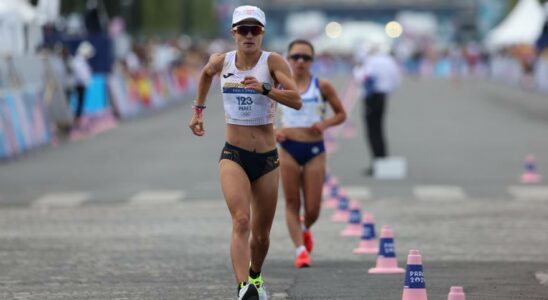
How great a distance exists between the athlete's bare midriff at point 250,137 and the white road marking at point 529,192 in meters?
10.4

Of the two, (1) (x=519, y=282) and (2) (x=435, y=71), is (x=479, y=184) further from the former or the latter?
(2) (x=435, y=71)

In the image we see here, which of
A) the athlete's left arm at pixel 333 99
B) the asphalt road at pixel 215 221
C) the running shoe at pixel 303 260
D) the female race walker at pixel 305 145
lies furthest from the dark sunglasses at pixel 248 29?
the athlete's left arm at pixel 333 99

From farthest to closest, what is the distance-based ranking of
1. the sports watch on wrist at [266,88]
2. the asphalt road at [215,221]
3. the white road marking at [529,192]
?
the white road marking at [529,192], the asphalt road at [215,221], the sports watch on wrist at [266,88]

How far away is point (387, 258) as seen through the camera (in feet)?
42.0

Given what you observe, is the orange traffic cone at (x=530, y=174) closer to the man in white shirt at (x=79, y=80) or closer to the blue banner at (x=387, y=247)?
the blue banner at (x=387, y=247)

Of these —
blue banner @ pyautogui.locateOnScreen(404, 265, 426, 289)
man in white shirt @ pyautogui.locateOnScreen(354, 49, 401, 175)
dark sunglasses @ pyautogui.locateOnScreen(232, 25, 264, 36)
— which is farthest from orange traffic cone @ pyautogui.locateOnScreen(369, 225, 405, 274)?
man in white shirt @ pyautogui.locateOnScreen(354, 49, 401, 175)

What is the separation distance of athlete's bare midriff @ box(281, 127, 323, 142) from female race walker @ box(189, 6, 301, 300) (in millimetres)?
3163

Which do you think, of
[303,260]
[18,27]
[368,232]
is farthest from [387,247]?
[18,27]

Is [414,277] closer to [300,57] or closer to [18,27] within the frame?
[300,57]

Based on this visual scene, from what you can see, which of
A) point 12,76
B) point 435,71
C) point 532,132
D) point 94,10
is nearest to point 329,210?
point 12,76

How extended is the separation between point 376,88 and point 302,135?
10.7 m

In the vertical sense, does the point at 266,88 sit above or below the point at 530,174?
above

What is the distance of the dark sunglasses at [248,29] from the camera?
10.6 metres

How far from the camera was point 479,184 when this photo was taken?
23000mm
